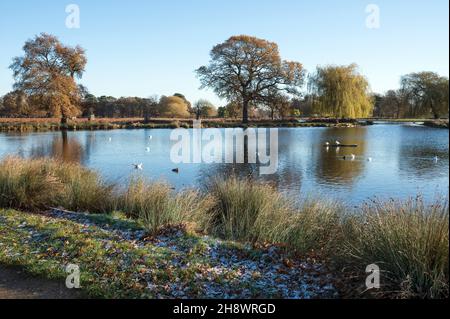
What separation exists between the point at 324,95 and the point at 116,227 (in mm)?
46143

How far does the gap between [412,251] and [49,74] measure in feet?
155

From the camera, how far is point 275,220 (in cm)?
727

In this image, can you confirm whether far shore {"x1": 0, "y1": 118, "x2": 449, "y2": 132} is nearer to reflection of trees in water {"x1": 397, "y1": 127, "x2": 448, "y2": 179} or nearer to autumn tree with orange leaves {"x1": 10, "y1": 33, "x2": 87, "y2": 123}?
autumn tree with orange leaves {"x1": 10, "y1": 33, "x2": 87, "y2": 123}

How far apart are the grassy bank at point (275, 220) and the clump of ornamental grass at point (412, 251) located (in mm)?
10

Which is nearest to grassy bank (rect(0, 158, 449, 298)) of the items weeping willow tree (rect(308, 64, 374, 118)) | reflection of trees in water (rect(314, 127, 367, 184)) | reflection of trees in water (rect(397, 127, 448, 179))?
reflection of trees in water (rect(314, 127, 367, 184))

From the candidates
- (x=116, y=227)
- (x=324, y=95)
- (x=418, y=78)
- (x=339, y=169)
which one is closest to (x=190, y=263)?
(x=116, y=227)

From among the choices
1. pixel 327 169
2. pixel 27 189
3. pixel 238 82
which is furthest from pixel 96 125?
pixel 27 189

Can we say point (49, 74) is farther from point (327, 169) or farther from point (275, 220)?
point (275, 220)

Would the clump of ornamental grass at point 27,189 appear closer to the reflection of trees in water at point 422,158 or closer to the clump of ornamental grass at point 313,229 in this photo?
the clump of ornamental grass at point 313,229

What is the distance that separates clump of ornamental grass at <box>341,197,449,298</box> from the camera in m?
4.14

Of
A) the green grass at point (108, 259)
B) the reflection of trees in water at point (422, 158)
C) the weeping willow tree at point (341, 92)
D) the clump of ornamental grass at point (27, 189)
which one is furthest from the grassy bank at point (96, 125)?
the green grass at point (108, 259)

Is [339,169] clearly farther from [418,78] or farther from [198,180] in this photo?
[418,78]

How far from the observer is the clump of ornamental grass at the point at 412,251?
414 cm

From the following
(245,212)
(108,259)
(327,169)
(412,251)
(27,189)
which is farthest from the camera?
(327,169)
